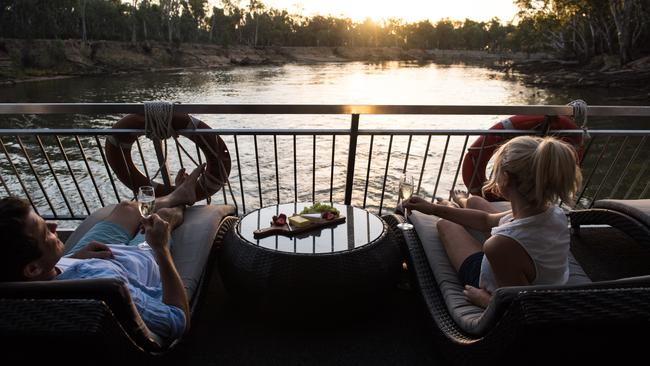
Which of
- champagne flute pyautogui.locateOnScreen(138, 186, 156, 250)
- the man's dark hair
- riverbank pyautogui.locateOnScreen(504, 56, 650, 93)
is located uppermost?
the man's dark hair

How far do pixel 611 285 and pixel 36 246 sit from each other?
1953 millimetres

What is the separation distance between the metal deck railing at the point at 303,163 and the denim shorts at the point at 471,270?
1272mm

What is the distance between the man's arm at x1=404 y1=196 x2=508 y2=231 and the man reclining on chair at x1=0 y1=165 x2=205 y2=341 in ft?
4.44

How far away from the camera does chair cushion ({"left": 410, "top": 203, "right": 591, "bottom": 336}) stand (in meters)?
1.77

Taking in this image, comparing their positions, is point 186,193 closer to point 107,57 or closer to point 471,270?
point 471,270

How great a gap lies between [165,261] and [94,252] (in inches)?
20.5

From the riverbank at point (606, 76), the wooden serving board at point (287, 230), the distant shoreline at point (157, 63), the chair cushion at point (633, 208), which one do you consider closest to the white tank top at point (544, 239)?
the wooden serving board at point (287, 230)

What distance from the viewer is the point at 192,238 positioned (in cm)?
274

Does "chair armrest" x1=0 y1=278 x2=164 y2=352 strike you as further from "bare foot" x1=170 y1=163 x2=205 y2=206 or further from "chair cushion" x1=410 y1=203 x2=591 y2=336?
"bare foot" x1=170 y1=163 x2=205 y2=206

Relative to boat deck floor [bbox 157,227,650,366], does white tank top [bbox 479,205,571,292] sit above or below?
above

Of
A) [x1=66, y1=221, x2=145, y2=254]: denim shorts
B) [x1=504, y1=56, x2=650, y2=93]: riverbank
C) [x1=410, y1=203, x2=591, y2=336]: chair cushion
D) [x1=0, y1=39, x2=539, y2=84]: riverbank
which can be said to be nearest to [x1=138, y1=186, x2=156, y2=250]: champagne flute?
[x1=66, y1=221, x2=145, y2=254]: denim shorts

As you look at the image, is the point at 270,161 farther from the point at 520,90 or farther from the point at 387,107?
the point at 520,90

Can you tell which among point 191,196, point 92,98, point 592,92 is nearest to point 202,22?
point 92,98

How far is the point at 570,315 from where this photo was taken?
145cm
